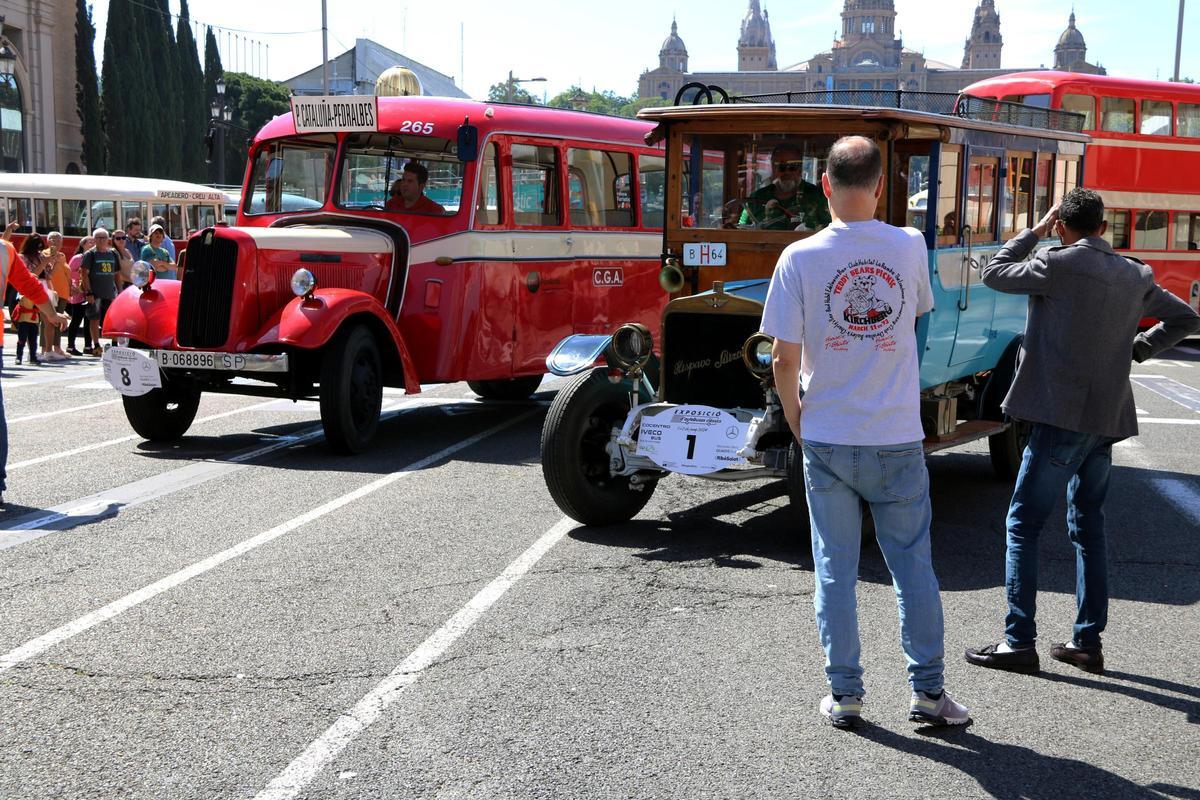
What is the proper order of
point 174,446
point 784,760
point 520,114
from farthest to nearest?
1. point 520,114
2. point 174,446
3. point 784,760

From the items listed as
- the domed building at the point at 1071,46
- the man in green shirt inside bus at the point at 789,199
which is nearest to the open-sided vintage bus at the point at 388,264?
the man in green shirt inside bus at the point at 789,199

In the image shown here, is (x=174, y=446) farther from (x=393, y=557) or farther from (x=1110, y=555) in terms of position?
(x=1110, y=555)

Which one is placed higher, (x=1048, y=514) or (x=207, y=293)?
(x=207, y=293)

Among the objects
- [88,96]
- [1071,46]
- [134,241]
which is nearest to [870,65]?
[1071,46]

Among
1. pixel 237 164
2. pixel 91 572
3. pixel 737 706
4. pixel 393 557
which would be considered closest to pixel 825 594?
pixel 737 706

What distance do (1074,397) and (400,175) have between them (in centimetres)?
716

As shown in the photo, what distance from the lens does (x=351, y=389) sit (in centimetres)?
1005

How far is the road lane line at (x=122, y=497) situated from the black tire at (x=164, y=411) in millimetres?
695

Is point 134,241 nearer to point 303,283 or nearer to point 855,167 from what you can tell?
point 303,283

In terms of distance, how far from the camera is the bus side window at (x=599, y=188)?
12.0 meters

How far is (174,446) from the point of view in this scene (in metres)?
10.5

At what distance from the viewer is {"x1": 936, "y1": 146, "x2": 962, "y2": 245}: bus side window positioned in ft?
25.2

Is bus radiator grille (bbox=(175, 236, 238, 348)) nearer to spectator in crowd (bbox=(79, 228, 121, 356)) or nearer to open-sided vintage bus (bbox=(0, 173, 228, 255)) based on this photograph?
spectator in crowd (bbox=(79, 228, 121, 356))

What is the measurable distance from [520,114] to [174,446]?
3.86m
